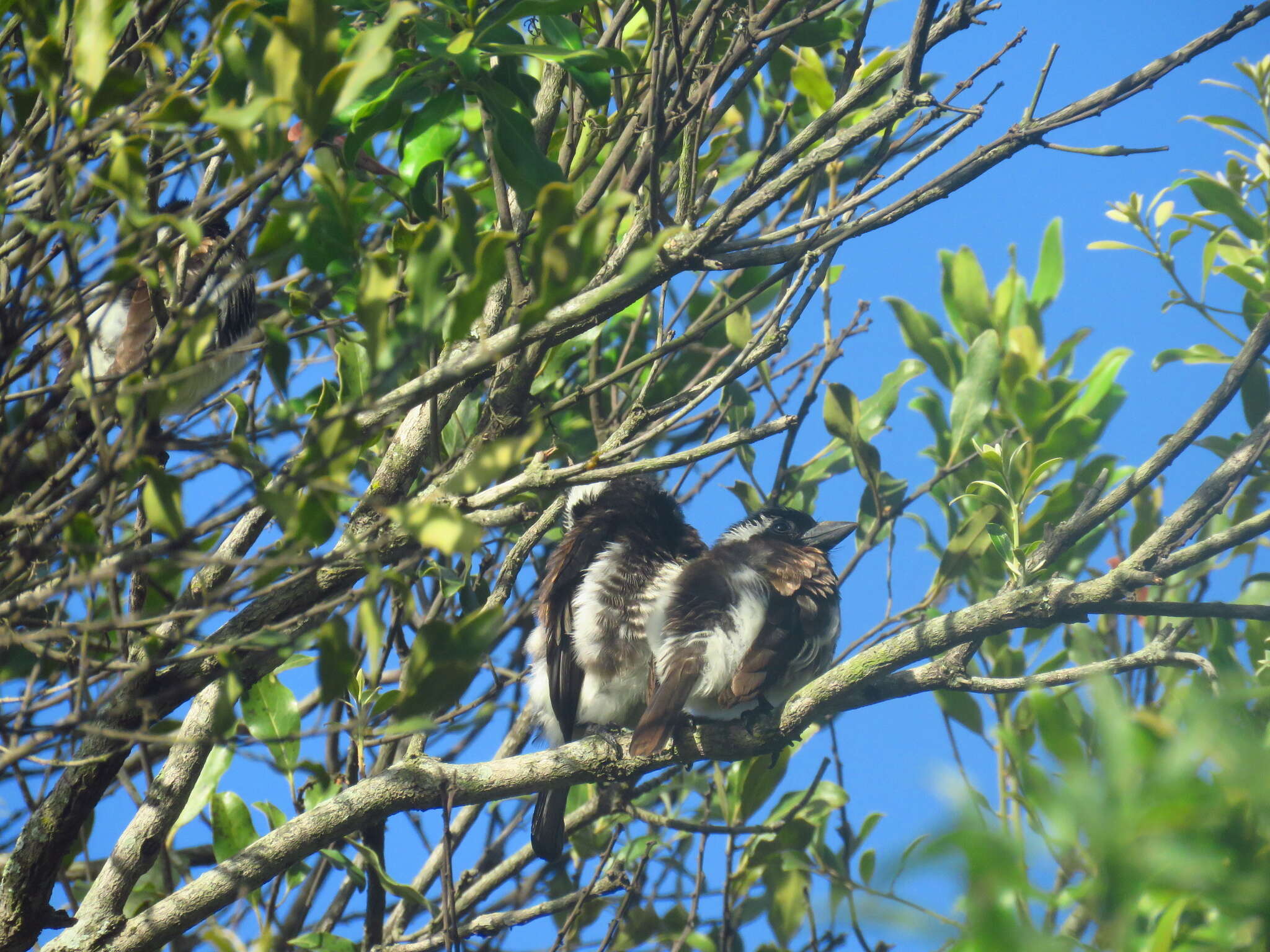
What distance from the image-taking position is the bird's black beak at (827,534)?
3.95 metres

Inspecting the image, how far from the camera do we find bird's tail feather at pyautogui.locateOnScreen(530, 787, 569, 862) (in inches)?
121

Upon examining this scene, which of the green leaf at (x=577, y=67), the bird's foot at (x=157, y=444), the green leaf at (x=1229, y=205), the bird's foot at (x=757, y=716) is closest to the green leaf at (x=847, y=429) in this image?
the bird's foot at (x=757, y=716)

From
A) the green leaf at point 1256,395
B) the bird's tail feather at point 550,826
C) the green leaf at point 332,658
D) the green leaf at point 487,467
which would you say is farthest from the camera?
the green leaf at point 1256,395

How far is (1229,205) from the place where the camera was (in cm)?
331

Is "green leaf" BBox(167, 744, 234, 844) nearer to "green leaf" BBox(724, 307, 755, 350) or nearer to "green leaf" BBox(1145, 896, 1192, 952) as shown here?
"green leaf" BBox(724, 307, 755, 350)

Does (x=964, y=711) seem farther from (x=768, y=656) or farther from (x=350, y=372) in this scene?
(x=350, y=372)

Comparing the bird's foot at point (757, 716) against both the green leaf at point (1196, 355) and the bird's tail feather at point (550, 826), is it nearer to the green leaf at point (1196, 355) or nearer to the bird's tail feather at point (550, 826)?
the bird's tail feather at point (550, 826)

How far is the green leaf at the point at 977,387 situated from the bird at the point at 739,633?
2.35ft

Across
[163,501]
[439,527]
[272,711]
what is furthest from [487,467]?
[272,711]

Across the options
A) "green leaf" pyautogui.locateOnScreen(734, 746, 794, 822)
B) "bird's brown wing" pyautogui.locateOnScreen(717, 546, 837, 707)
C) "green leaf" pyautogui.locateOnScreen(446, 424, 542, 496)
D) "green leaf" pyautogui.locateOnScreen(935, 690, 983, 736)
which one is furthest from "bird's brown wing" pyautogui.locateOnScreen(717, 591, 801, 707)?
"green leaf" pyautogui.locateOnScreen(446, 424, 542, 496)

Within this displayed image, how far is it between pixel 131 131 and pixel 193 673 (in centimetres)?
106

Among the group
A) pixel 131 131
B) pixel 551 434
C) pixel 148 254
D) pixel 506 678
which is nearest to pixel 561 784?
pixel 551 434

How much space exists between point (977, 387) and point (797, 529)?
3.10ft

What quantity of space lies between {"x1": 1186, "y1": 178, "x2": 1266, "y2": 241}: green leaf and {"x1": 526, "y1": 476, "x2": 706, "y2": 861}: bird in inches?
82.7
